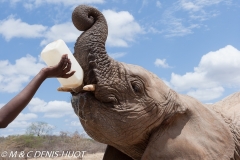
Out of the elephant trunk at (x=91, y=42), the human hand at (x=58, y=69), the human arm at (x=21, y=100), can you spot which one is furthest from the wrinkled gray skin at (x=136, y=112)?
the human arm at (x=21, y=100)

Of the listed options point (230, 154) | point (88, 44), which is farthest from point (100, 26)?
point (230, 154)

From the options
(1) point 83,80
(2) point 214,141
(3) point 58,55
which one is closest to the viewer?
(3) point 58,55

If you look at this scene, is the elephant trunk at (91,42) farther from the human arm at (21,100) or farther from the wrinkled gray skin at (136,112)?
the human arm at (21,100)

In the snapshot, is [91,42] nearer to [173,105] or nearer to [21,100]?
[173,105]

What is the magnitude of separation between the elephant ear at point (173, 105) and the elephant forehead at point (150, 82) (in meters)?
0.04

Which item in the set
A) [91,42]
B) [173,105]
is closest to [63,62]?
[91,42]

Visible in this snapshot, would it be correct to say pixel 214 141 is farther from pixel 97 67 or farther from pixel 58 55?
pixel 58 55

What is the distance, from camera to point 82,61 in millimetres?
3154

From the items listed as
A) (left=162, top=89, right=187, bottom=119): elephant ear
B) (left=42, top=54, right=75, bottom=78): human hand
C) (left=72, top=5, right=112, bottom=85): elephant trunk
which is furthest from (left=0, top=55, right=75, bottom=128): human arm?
(left=162, top=89, right=187, bottom=119): elephant ear

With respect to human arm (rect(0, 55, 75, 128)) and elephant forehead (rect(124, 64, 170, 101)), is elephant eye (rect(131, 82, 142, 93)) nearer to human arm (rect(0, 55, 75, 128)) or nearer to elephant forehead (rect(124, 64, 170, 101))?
elephant forehead (rect(124, 64, 170, 101))

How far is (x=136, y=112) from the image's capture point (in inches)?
129

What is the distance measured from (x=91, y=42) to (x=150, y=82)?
0.62 meters

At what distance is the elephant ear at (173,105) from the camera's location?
341 cm

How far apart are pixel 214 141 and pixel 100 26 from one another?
1358 millimetres
